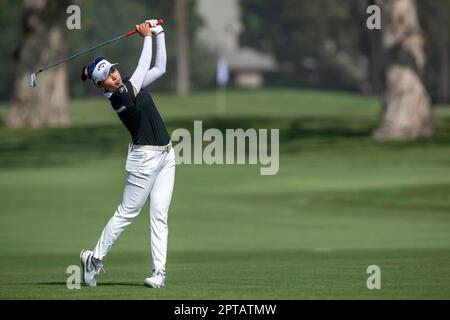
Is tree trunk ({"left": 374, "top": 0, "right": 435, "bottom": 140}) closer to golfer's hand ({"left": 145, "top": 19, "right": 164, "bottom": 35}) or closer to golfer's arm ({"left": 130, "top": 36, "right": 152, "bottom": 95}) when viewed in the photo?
golfer's hand ({"left": 145, "top": 19, "right": 164, "bottom": 35})

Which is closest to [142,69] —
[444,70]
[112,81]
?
[112,81]

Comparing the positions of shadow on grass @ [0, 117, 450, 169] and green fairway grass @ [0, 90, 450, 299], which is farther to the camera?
shadow on grass @ [0, 117, 450, 169]

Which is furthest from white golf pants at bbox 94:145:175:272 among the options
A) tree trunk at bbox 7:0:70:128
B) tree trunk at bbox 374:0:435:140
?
tree trunk at bbox 7:0:70:128

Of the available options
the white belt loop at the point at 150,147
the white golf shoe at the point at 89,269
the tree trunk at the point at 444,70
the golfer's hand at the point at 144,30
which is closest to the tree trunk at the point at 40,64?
the golfer's hand at the point at 144,30

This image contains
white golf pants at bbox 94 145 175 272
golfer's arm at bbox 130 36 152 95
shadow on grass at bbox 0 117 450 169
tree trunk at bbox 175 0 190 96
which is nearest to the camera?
golfer's arm at bbox 130 36 152 95

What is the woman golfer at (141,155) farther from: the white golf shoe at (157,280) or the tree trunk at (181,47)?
the tree trunk at (181,47)

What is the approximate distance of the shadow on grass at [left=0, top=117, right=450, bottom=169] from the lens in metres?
44.5

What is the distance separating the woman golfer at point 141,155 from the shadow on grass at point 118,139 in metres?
28.6

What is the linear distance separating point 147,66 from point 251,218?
1312 centimetres

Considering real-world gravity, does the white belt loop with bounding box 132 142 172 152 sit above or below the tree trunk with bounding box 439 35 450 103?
below

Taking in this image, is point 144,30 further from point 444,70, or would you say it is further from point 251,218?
point 444,70

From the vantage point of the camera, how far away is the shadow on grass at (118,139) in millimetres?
44500

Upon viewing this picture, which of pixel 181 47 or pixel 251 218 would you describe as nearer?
pixel 251 218

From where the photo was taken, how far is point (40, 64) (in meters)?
53.2
